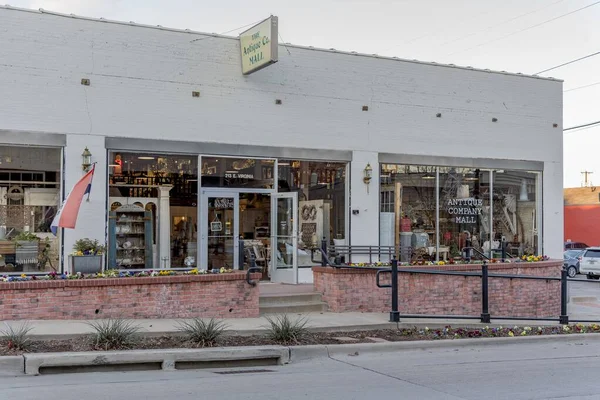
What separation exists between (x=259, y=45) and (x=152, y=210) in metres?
4.80

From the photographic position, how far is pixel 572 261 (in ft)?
127

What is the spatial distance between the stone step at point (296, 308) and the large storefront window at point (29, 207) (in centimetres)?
510

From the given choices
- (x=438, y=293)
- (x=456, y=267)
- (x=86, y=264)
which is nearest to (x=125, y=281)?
(x=86, y=264)

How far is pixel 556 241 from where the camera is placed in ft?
73.5

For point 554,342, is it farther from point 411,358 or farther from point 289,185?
point 289,185

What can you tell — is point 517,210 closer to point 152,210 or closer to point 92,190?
point 152,210

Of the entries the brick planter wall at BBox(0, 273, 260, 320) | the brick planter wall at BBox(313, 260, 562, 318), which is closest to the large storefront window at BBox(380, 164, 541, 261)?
the brick planter wall at BBox(313, 260, 562, 318)

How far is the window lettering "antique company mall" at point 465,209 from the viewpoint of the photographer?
2088cm

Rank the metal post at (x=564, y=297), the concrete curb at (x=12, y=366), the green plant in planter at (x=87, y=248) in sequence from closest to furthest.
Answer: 1. the concrete curb at (x=12, y=366)
2. the metal post at (x=564, y=297)
3. the green plant in planter at (x=87, y=248)

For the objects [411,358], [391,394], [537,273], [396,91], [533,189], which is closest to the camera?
[391,394]

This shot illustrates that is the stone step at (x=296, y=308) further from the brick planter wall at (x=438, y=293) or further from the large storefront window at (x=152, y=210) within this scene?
the large storefront window at (x=152, y=210)

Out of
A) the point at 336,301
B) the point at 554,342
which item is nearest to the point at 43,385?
the point at 336,301

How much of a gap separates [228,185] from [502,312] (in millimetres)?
7355

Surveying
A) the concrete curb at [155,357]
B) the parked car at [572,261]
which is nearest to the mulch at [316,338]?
the concrete curb at [155,357]
